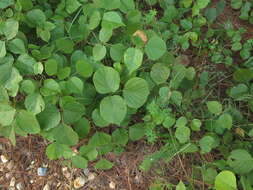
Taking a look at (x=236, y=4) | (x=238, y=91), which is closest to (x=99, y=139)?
(x=238, y=91)

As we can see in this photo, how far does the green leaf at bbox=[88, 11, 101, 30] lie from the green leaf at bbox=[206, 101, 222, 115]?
26.9 inches

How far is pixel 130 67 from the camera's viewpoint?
1374 millimetres

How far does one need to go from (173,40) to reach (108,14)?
0.46 meters

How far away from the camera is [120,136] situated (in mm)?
1499

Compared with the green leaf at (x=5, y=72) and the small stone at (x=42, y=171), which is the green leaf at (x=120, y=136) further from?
the green leaf at (x=5, y=72)

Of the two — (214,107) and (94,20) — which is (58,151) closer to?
(94,20)

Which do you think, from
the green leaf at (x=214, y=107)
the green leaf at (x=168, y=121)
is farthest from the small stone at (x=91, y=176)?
the green leaf at (x=214, y=107)

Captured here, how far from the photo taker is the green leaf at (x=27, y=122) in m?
1.30

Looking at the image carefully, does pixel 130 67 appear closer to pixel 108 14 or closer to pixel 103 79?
pixel 103 79

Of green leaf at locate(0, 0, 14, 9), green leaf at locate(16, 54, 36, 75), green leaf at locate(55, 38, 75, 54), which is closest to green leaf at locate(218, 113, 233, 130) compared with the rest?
green leaf at locate(55, 38, 75, 54)

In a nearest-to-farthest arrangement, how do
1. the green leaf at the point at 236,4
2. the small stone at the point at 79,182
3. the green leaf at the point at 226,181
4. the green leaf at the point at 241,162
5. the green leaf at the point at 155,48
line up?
the green leaf at the point at 226,181, the green leaf at the point at 241,162, the green leaf at the point at 155,48, the small stone at the point at 79,182, the green leaf at the point at 236,4

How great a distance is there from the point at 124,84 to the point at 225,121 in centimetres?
52

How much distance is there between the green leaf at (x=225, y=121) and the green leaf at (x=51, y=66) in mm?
830

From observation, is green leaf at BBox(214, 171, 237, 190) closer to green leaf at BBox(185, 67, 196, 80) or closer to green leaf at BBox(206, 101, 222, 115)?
green leaf at BBox(206, 101, 222, 115)
